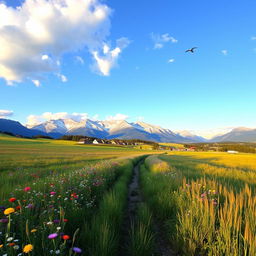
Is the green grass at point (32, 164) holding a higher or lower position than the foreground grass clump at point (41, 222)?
lower

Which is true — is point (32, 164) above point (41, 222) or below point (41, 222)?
below

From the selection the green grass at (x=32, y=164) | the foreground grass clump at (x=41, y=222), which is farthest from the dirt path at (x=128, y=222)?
the green grass at (x=32, y=164)

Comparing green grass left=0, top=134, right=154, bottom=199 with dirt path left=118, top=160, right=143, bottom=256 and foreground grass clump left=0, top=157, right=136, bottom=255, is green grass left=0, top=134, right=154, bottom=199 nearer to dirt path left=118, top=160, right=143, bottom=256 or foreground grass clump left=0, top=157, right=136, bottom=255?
foreground grass clump left=0, top=157, right=136, bottom=255

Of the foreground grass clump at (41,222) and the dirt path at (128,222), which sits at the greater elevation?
the foreground grass clump at (41,222)

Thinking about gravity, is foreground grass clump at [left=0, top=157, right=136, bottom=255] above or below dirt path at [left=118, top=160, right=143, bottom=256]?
above

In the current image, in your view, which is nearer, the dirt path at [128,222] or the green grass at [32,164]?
the dirt path at [128,222]

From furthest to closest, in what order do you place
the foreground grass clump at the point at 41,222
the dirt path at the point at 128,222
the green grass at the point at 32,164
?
the green grass at the point at 32,164 < the dirt path at the point at 128,222 < the foreground grass clump at the point at 41,222

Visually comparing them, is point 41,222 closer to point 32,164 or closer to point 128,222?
point 128,222

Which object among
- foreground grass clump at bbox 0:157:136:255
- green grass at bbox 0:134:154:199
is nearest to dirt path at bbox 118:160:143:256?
foreground grass clump at bbox 0:157:136:255

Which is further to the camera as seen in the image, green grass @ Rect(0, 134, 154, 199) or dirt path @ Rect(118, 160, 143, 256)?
green grass @ Rect(0, 134, 154, 199)

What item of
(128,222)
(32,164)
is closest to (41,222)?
(128,222)

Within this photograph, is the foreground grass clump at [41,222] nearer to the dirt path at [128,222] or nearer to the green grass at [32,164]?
the dirt path at [128,222]

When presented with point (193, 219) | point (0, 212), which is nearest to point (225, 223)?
point (193, 219)

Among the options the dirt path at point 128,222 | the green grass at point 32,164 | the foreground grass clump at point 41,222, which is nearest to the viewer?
the foreground grass clump at point 41,222
